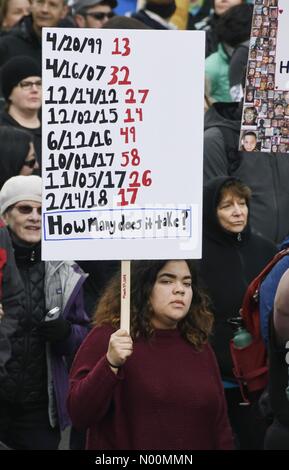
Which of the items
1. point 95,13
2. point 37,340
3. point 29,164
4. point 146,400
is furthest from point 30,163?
point 95,13

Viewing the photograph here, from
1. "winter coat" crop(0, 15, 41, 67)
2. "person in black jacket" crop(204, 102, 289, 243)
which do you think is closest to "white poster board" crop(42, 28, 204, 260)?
"person in black jacket" crop(204, 102, 289, 243)

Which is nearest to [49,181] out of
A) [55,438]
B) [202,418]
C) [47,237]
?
[47,237]

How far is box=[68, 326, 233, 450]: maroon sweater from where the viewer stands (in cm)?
667

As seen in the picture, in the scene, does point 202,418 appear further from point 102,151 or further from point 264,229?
point 264,229

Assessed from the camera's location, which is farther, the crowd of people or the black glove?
the black glove

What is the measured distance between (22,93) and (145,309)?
3489mm

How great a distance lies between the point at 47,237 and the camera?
6676mm

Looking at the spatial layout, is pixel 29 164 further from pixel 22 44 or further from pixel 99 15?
pixel 99 15

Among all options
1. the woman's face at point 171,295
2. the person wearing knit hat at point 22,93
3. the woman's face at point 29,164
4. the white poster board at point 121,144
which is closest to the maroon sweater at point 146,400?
the woman's face at point 171,295

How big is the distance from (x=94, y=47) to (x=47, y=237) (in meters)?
0.82

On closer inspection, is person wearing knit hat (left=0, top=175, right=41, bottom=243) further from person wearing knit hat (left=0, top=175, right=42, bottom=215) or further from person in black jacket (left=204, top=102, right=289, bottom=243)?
person in black jacket (left=204, top=102, right=289, bottom=243)

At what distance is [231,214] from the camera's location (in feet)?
28.4

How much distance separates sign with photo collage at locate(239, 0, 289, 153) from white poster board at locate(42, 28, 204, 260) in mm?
248

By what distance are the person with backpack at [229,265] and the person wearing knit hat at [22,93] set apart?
1832 millimetres
